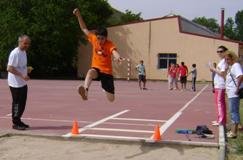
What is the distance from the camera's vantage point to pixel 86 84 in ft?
37.4

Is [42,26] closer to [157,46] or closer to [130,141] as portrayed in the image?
[157,46]

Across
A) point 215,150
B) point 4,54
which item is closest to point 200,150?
point 215,150

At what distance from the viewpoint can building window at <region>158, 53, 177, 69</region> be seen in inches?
2207

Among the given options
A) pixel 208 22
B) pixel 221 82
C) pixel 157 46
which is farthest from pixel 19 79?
pixel 208 22

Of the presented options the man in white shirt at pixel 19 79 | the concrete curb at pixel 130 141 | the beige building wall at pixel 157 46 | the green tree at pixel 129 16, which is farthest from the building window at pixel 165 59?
the concrete curb at pixel 130 141

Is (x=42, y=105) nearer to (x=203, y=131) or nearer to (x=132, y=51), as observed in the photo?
(x=203, y=131)

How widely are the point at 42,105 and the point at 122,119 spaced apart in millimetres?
4737

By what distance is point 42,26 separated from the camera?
1959 inches

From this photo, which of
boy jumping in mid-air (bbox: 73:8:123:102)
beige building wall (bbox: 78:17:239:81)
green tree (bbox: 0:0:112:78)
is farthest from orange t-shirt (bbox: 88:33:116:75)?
beige building wall (bbox: 78:17:239:81)

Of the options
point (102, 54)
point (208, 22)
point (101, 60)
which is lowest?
point (101, 60)

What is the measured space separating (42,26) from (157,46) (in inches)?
508

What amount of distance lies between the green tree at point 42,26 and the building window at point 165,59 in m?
7.93

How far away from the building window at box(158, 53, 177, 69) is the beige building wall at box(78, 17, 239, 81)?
0.36m

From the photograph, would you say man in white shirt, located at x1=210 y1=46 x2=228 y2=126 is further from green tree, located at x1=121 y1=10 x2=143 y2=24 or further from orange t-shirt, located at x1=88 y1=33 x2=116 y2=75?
green tree, located at x1=121 y1=10 x2=143 y2=24
